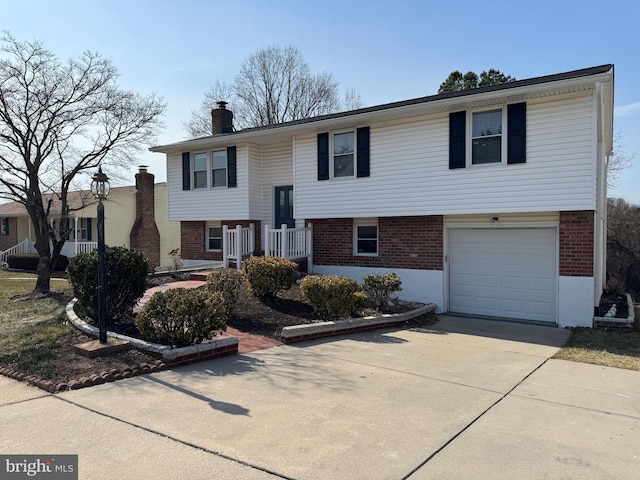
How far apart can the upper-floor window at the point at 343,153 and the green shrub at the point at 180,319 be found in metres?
7.51

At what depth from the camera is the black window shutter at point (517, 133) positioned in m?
10.7

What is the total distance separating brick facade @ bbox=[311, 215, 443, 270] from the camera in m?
12.5

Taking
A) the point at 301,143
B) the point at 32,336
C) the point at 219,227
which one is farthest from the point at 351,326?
the point at 219,227

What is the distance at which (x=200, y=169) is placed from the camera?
1672cm

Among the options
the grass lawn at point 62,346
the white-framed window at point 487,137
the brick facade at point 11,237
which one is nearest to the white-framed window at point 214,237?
the grass lawn at point 62,346

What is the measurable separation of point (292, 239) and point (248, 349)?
694 cm

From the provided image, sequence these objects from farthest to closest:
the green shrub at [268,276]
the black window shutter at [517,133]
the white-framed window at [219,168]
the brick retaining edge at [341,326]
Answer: the white-framed window at [219,168] < the black window shutter at [517,133] < the green shrub at [268,276] < the brick retaining edge at [341,326]

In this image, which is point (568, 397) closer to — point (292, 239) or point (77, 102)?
point (292, 239)

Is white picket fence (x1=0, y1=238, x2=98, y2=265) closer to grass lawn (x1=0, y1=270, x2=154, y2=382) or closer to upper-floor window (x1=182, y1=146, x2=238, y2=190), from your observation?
upper-floor window (x1=182, y1=146, x2=238, y2=190)

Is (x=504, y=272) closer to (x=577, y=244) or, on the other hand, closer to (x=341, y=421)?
(x=577, y=244)

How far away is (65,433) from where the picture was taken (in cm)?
414

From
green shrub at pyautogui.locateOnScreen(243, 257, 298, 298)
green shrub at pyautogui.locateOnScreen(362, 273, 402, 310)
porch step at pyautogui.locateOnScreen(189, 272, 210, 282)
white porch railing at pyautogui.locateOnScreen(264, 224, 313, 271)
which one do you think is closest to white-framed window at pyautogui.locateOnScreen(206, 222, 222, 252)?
porch step at pyautogui.locateOnScreen(189, 272, 210, 282)

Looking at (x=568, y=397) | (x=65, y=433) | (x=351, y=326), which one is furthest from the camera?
(x=351, y=326)

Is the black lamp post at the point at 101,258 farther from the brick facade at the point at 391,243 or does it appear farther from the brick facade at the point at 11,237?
the brick facade at the point at 11,237
